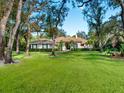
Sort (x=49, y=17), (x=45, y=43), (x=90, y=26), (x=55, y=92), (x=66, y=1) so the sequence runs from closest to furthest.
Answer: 1. (x=55, y=92)
2. (x=66, y=1)
3. (x=49, y=17)
4. (x=90, y=26)
5. (x=45, y=43)

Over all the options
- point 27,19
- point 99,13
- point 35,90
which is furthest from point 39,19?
point 35,90

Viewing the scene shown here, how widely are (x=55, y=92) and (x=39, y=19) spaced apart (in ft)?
155

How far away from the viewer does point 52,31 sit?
48188 millimetres

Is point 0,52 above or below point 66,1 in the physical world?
below

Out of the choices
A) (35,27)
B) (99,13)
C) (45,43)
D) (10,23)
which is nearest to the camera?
(35,27)

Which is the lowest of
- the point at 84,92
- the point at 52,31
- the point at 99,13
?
the point at 84,92

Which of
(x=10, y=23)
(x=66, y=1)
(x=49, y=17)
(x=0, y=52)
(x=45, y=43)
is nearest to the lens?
(x=0, y=52)

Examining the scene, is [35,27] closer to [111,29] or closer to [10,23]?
[10,23]

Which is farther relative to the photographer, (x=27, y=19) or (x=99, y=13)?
(x=99, y=13)

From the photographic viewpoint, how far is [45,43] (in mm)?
109562

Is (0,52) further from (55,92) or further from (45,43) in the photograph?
(45,43)

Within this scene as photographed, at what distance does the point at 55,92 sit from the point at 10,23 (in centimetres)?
5327

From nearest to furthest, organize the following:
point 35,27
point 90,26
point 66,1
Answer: point 66,1 < point 35,27 < point 90,26

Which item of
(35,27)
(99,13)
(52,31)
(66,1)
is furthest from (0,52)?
(99,13)
